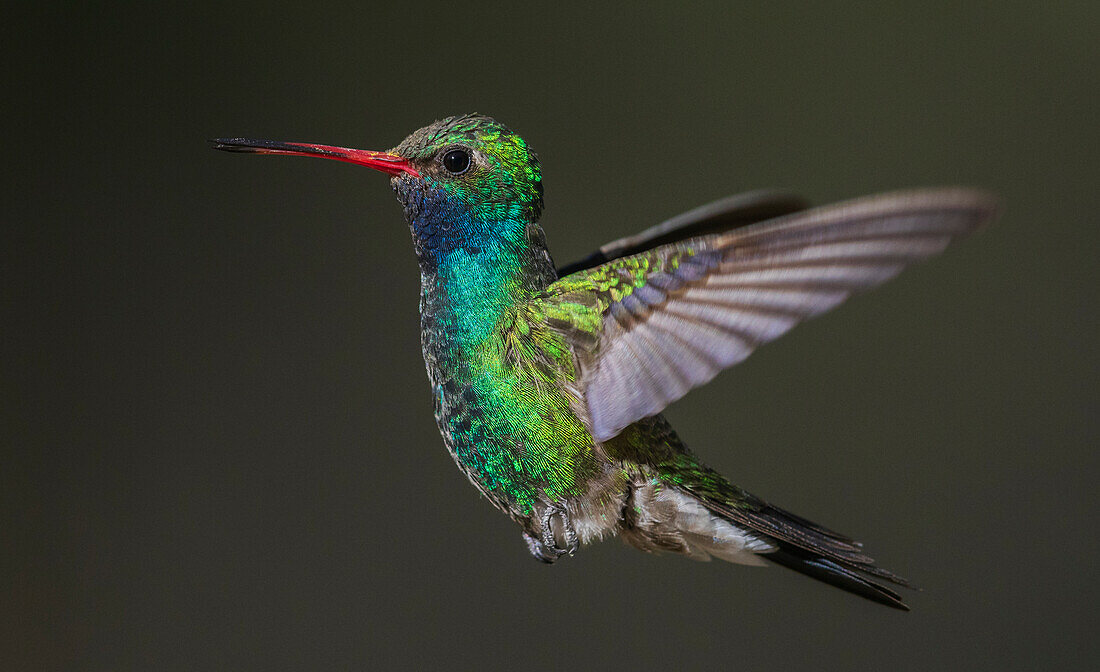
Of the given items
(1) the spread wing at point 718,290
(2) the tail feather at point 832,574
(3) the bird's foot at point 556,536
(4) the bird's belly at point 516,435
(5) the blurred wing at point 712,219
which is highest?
(5) the blurred wing at point 712,219

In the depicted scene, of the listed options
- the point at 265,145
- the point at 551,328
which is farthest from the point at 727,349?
the point at 265,145

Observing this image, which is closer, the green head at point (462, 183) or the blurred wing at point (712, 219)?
the green head at point (462, 183)

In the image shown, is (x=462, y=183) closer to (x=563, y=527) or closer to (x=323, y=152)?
(x=323, y=152)

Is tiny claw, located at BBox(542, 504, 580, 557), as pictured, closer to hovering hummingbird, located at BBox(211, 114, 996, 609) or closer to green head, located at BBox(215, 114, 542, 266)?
hovering hummingbird, located at BBox(211, 114, 996, 609)

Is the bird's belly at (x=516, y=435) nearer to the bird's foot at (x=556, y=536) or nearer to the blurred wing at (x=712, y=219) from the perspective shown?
the bird's foot at (x=556, y=536)

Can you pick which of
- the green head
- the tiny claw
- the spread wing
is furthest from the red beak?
the tiny claw

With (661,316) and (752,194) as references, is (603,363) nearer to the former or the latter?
(661,316)

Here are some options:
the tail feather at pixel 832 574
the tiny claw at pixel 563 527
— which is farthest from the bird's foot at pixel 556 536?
the tail feather at pixel 832 574
